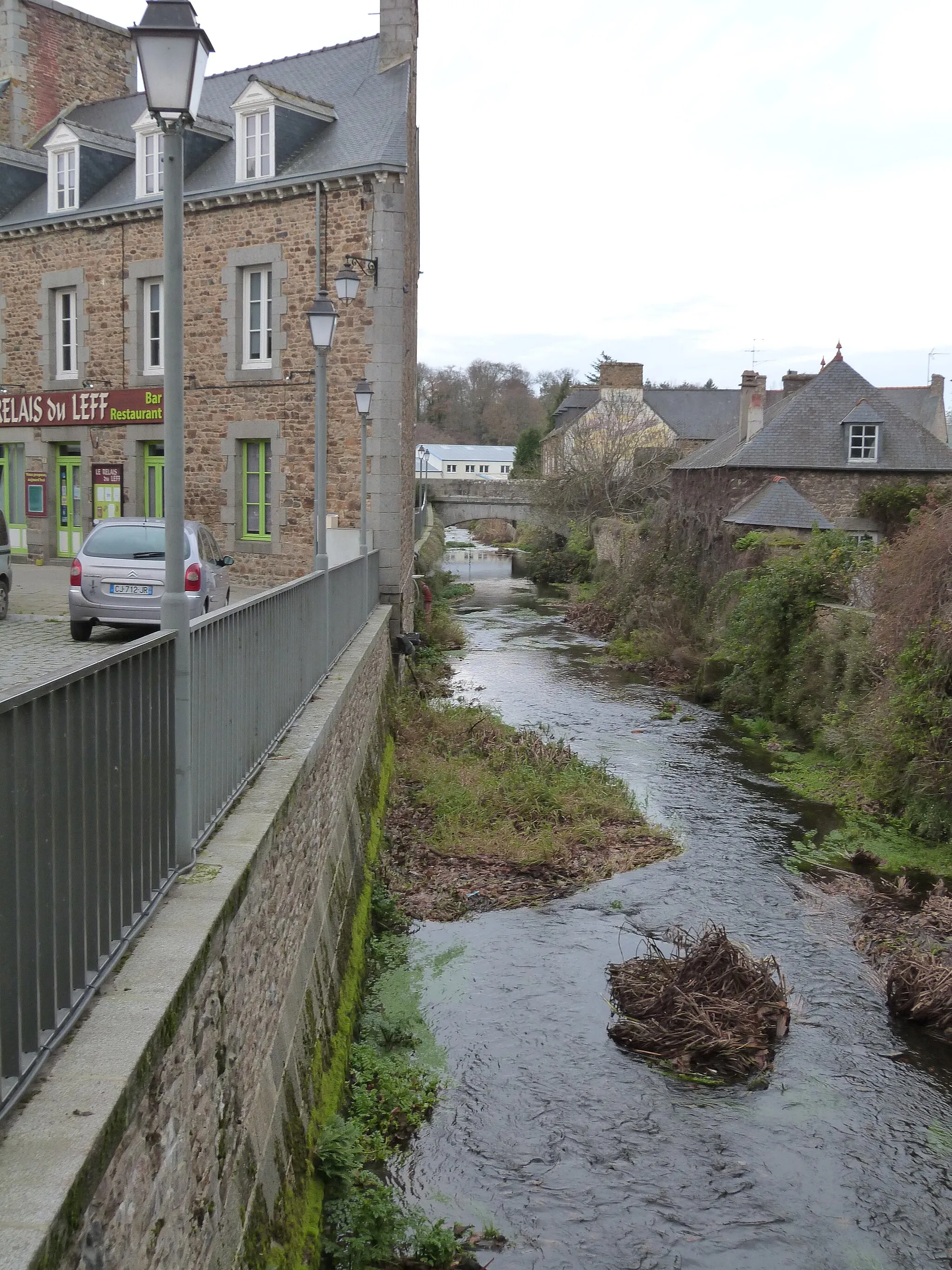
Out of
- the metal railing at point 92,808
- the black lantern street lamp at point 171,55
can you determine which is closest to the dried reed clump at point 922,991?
the metal railing at point 92,808

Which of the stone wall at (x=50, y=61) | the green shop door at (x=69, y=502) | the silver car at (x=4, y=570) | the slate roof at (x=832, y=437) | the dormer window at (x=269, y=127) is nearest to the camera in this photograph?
the silver car at (x=4, y=570)

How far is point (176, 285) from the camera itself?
4.96 metres

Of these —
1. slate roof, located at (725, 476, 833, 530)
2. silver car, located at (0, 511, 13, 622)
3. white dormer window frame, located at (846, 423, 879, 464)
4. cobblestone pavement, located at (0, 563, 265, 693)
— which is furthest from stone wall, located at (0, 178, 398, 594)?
white dormer window frame, located at (846, 423, 879, 464)

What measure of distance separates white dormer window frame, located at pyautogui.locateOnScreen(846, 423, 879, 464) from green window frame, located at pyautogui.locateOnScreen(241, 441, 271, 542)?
52.1 feet

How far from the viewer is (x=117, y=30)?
2697 cm

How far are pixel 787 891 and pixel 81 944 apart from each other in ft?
31.8

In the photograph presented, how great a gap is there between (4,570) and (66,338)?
35.8 feet

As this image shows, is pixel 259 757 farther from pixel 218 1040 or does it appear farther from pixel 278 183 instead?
pixel 278 183

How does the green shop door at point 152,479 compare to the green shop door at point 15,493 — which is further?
the green shop door at point 15,493

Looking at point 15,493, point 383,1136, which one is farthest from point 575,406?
point 383,1136

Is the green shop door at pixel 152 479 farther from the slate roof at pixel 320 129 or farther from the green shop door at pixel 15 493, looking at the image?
the slate roof at pixel 320 129

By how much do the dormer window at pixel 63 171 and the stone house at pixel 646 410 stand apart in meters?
33.7

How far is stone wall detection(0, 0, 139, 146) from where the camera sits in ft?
82.0

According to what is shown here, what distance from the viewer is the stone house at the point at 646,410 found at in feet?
188
